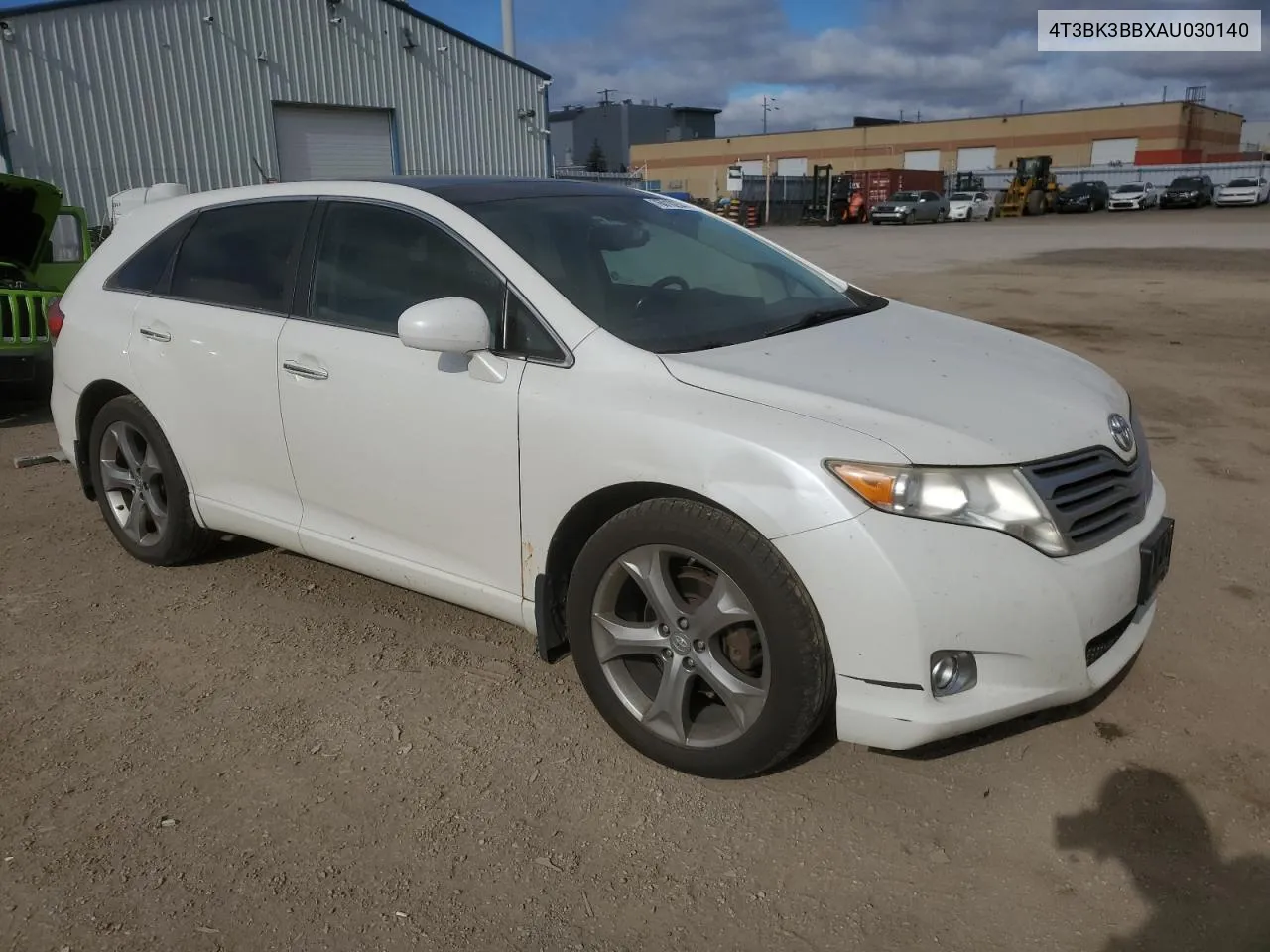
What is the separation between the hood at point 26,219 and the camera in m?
8.23

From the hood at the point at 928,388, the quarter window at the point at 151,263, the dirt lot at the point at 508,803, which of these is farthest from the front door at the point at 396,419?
the quarter window at the point at 151,263

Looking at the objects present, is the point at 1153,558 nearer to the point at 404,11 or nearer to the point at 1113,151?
the point at 404,11

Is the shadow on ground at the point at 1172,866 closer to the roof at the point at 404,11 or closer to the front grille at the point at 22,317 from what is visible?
the front grille at the point at 22,317

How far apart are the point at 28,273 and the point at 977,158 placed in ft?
247

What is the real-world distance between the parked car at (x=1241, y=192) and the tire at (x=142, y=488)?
56.5m

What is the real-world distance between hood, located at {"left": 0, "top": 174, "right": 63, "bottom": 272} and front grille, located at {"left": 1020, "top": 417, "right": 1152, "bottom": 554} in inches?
329

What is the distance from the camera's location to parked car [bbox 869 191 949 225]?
1719 inches

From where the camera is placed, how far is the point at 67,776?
2.99 m

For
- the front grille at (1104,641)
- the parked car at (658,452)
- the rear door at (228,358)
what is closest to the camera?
the parked car at (658,452)

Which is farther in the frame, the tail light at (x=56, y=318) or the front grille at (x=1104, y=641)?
the tail light at (x=56, y=318)

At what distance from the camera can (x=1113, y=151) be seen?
70125 millimetres

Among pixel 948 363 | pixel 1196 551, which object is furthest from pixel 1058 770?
pixel 1196 551

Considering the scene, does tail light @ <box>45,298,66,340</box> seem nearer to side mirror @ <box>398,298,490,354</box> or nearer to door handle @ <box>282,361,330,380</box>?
door handle @ <box>282,361,330,380</box>

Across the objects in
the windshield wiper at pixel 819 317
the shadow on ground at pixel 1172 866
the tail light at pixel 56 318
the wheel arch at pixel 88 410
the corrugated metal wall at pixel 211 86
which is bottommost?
the shadow on ground at pixel 1172 866
